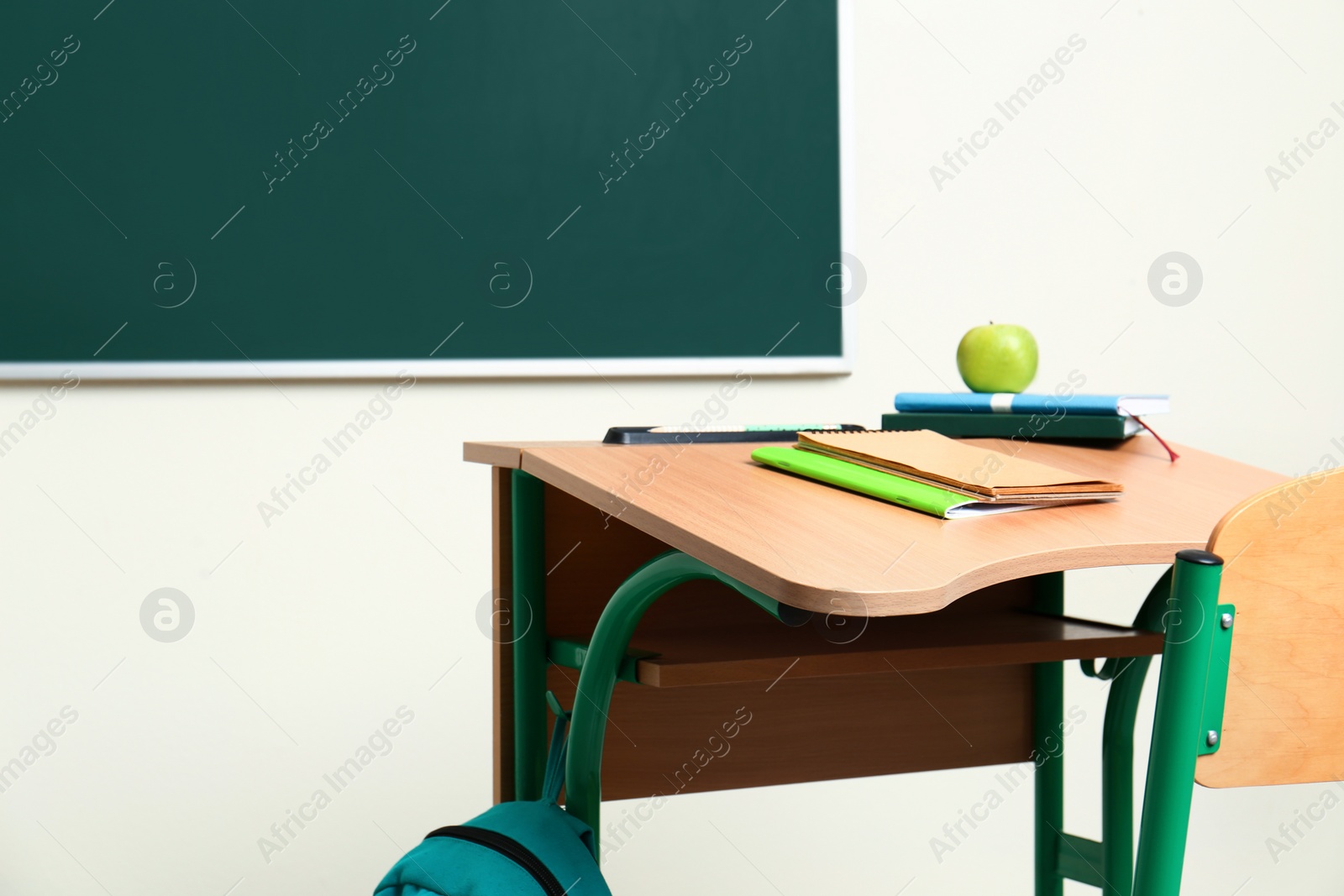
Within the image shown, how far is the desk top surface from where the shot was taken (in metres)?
0.65

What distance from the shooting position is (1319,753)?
698mm

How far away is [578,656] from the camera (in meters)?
1.18

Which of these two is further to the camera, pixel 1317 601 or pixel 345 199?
pixel 345 199

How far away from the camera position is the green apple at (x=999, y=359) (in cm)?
155

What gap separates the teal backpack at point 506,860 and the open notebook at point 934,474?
39 centimetres

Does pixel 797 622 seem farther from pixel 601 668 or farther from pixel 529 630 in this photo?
pixel 529 630

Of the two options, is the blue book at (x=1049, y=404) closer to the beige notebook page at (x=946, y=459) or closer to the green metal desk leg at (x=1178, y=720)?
the beige notebook page at (x=946, y=459)

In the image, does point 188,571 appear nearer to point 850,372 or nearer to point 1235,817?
point 850,372

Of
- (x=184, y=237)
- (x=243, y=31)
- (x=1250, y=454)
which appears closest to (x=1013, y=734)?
(x=1250, y=454)

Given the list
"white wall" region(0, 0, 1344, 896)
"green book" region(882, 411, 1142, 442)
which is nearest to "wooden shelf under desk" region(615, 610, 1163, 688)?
"green book" region(882, 411, 1142, 442)

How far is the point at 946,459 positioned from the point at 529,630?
1.62 feet

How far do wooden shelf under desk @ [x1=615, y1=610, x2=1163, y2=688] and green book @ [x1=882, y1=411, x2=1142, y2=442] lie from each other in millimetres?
227

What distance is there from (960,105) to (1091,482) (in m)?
1.63

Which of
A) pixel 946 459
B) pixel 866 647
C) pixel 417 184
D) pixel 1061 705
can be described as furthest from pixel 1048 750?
pixel 417 184
